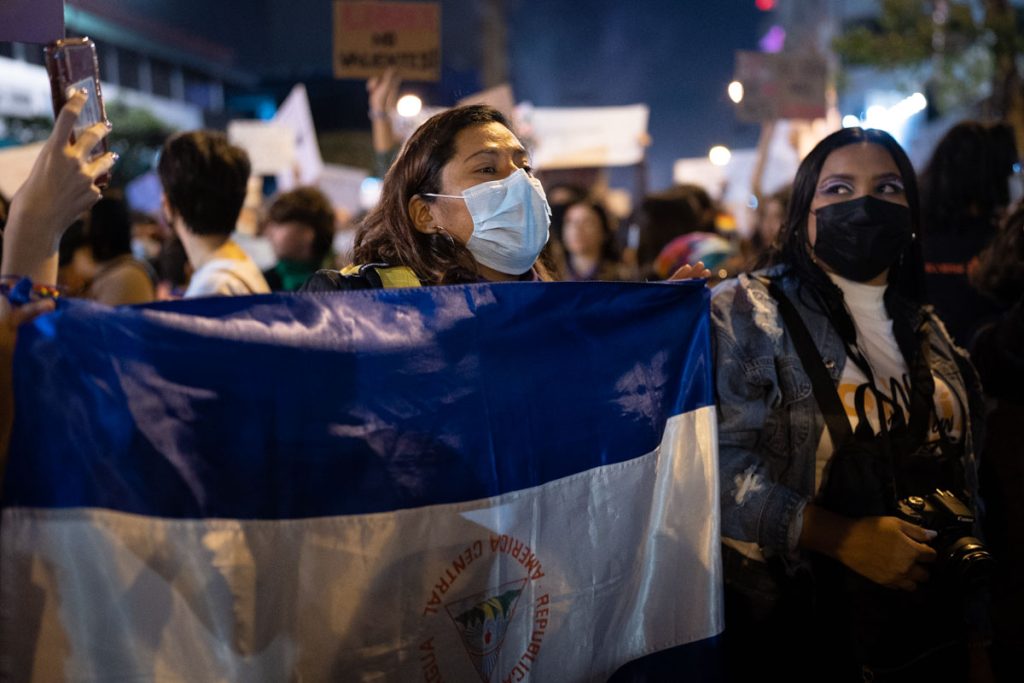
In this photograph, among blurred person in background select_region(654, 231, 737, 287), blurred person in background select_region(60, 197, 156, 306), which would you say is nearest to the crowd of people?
blurred person in background select_region(60, 197, 156, 306)

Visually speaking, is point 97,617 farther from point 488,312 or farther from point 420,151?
point 420,151

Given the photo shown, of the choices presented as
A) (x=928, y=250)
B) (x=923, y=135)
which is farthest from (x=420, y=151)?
(x=923, y=135)

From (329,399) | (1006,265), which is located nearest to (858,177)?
(1006,265)

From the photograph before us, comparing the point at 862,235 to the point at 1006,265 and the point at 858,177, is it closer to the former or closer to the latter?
the point at 858,177

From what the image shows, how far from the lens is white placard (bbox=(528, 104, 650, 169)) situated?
30.8 feet

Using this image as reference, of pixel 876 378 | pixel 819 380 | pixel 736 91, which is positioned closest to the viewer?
pixel 819 380

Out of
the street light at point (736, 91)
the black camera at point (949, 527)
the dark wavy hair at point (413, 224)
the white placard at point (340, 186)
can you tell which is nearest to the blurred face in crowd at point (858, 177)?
the black camera at point (949, 527)

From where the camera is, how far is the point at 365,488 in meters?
1.89

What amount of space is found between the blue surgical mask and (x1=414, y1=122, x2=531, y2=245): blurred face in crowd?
20 millimetres

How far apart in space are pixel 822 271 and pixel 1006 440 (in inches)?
32.5

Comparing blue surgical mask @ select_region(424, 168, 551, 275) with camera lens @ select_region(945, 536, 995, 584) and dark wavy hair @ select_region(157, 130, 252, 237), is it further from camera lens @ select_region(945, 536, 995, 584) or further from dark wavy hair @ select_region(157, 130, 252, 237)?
dark wavy hair @ select_region(157, 130, 252, 237)

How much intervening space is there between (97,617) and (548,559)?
95cm

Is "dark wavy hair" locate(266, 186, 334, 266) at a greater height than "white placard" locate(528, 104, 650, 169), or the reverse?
"white placard" locate(528, 104, 650, 169)

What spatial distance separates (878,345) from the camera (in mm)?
2686
